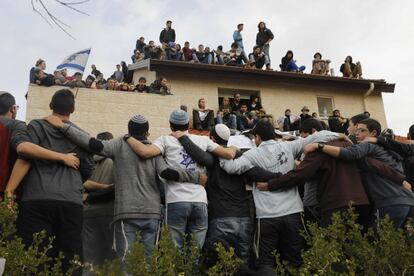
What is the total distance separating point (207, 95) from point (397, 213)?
1298 centimetres

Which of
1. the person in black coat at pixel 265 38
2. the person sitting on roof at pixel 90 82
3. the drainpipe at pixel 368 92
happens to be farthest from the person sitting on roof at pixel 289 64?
the person sitting on roof at pixel 90 82

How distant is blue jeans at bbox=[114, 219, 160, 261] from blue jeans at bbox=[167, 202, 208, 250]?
0.18 m

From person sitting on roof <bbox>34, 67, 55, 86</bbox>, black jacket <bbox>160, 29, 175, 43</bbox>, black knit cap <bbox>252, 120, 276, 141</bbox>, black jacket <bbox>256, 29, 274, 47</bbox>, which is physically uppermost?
black jacket <bbox>256, 29, 274, 47</bbox>

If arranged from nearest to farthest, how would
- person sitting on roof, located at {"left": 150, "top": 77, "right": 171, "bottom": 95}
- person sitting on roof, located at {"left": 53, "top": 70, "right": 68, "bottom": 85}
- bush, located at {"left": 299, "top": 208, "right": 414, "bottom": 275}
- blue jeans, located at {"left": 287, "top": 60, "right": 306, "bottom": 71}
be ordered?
bush, located at {"left": 299, "top": 208, "right": 414, "bottom": 275}
person sitting on roof, located at {"left": 53, "top": 70, "right": 68, "bottom": 85}
person sitting on roof, located at {"left": 150, "top": 77, "right": 171, "bottom": 95}
blue jeans, located at {"left": 287, "top": 60, "right": 306, "bottom": 71}

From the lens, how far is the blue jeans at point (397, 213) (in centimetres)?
480

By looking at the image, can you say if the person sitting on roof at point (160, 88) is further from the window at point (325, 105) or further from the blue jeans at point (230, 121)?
the window at point (325, 105)

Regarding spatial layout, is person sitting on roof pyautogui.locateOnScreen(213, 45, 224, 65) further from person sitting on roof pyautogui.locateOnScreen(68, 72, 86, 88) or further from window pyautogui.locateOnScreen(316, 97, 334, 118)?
person sitting on roof pyautogui.locateOnScreen(68, 72, 86, 88)

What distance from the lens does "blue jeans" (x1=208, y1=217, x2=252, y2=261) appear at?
4.74m

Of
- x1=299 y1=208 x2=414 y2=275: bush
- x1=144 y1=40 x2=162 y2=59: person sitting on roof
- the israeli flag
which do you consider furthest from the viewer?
x1=144 y1=40 x2=162 y2=59: person sitting on roof

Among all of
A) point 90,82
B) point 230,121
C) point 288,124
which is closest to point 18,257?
point 90,82

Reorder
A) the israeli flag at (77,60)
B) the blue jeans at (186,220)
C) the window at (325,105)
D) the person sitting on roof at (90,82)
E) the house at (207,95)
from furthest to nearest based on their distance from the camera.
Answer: the window at (325,105) → the person sitting on roof at (90,82) → the house at (207,95) → the israeli flag at (77,60) → the blue jeans at (186,220)

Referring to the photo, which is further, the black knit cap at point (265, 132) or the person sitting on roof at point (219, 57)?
the person sitting on roof at point (219, 57)

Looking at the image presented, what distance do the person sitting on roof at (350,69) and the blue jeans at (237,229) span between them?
16.9 metres

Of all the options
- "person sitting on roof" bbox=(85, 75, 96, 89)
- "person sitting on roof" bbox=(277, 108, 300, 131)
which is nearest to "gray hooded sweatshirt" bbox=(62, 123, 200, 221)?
"person sitting on roof" bbox=(85, 75, 96, 89)
